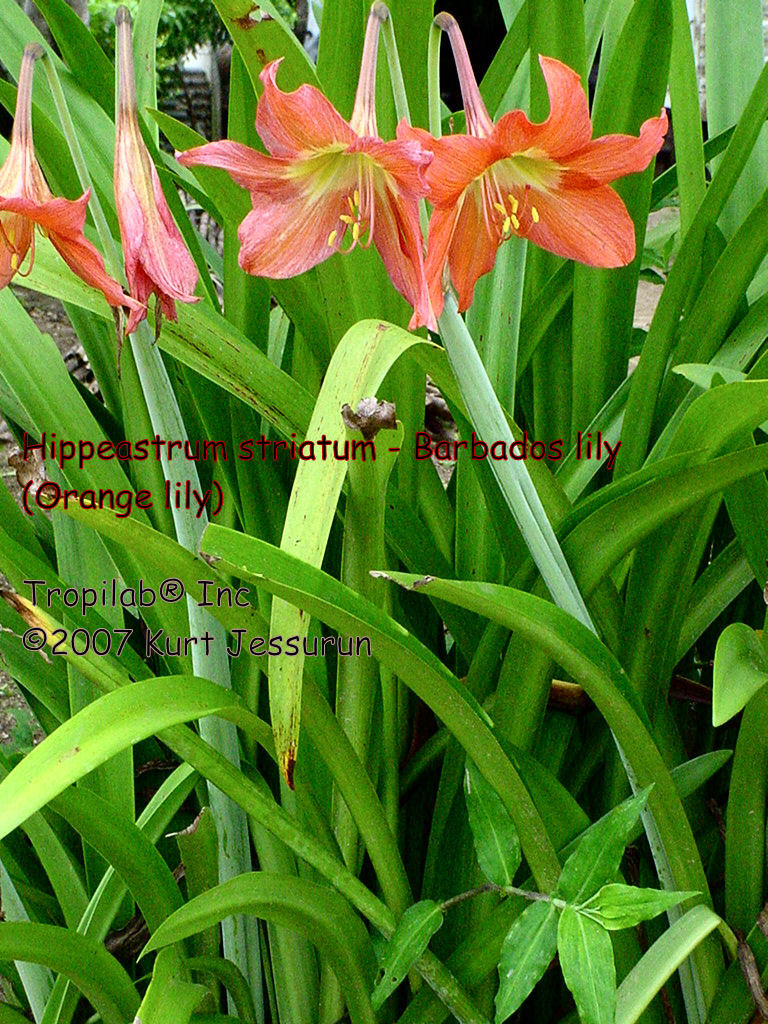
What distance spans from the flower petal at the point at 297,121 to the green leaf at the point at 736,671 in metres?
0.42

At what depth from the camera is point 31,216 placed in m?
0.58

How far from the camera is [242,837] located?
0.87m

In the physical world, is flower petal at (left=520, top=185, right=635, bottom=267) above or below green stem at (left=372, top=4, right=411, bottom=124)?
below

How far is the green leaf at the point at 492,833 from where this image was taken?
2.31 ft

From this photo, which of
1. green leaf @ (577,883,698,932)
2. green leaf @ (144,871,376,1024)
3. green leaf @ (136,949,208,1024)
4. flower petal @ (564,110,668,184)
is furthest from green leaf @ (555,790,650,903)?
flower petal @ (564,110,668,184)

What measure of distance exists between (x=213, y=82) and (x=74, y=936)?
266 inches

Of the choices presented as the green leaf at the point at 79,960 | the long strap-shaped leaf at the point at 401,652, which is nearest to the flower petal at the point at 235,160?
the long strap-shaped leaf at the point at 401,652

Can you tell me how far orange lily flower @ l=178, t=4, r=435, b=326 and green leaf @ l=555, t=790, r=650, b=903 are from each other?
35cm

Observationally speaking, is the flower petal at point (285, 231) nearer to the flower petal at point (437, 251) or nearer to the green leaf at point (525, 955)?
the flower petal at point (437, 251)

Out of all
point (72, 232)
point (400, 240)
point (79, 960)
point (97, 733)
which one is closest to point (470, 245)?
point (400, 240)

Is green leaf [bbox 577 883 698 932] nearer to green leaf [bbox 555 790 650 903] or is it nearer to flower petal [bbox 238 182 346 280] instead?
green leaf [bbox 555 790 650 903]

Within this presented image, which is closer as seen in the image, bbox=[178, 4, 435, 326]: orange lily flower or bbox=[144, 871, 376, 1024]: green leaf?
bbox=[178, 4, 435, 326]: orange lily flower

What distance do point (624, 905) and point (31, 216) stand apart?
1.84 feet

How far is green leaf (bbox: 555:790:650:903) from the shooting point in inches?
26.1
